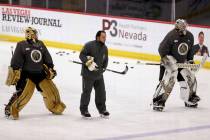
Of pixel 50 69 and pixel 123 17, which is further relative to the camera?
pixel 123 17

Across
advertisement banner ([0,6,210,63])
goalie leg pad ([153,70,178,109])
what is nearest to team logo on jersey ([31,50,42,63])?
goalie leg pad ([153,70,178,109])

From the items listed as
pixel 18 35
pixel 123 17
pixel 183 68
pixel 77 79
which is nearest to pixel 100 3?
pixel 123 17

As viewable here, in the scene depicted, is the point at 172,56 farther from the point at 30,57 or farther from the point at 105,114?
the point at 30,57

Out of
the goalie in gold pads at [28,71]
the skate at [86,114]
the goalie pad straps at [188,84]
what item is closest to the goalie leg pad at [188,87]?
the goalie pad straps at [188,84]

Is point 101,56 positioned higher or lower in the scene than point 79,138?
higher

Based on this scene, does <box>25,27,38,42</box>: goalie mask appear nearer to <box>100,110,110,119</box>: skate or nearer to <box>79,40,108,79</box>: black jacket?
<box>79,40,108,79</box>: black jacket

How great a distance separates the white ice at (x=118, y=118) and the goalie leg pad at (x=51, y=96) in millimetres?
128

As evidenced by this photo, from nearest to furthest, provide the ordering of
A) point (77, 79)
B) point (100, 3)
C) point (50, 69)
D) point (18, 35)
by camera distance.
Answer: point (50, 69), point (77, 79), point (100, 3), point (18, 35)

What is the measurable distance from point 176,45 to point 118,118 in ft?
5.25

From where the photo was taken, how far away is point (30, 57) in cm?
1043

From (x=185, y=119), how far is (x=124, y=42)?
25.4ft

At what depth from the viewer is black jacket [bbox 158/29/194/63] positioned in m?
11.5

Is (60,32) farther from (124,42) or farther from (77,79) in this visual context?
(77,79)

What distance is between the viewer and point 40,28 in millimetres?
20703
